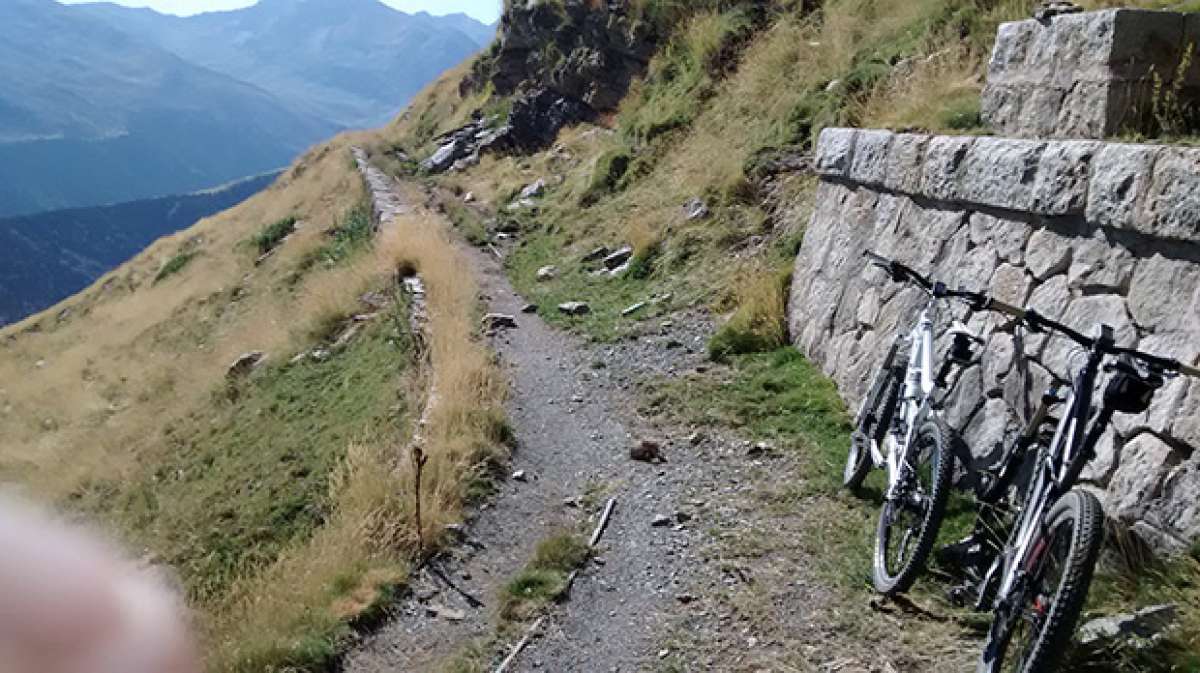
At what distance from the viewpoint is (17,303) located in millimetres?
89875

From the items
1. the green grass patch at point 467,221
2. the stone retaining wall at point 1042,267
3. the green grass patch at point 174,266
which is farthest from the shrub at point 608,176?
the green grass patch at point 174,266

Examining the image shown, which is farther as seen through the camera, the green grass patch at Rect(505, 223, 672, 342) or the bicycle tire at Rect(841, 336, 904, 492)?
the green grass patch at Rect(505, 223, 672, 342)

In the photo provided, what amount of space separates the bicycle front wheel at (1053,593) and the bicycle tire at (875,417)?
1.91m

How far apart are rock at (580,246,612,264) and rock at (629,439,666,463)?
6.16 m

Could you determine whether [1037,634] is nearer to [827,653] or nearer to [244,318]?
[827,653]

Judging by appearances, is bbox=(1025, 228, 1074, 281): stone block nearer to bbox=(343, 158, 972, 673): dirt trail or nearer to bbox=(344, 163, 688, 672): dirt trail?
bbox=(343, 158, 972, 673): dirt trail

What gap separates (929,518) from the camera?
4.00 m

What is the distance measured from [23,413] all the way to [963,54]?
52.4 ft

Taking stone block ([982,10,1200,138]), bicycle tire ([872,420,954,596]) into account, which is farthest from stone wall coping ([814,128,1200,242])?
bicycle tire ([872,420,954,596])

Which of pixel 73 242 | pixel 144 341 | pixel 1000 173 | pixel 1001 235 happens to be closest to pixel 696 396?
pixel 1001 235

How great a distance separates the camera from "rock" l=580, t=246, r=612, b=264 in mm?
12664

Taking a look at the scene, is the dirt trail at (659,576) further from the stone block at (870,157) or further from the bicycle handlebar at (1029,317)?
the stone block at (870,157)

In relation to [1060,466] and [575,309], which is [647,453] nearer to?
[1060,466]

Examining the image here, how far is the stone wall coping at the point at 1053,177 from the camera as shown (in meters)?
3.84
